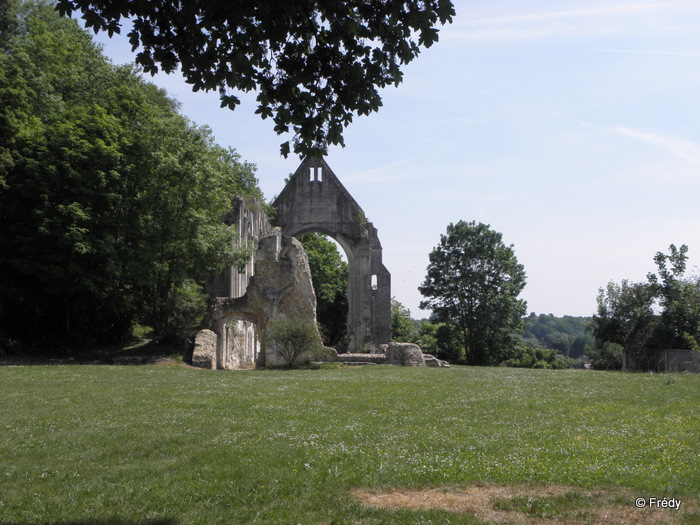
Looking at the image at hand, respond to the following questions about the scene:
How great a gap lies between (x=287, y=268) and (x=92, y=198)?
7.91 meters

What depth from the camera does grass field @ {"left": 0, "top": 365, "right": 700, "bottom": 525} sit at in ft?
16.5

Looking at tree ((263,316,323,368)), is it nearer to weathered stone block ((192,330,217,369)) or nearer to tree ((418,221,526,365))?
weathered stone block ((192,330,217,369))

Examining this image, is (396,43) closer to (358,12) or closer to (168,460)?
(358,12)

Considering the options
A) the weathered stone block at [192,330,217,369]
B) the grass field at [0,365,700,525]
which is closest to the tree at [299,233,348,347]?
the weathered stone block at [192,330,217,369]

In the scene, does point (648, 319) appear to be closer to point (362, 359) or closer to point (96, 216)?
point (362, 359)

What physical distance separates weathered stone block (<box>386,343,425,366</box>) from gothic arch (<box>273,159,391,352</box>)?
1198cm

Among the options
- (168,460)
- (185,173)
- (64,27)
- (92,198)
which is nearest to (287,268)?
(185,173)

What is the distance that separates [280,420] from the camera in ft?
29.8

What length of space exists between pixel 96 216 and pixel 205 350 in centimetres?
691

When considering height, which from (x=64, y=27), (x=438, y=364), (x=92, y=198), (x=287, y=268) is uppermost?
(x=64, y=27)

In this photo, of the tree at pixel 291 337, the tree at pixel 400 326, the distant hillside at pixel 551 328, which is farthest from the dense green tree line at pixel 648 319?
the distant hillside at pixel 551 328

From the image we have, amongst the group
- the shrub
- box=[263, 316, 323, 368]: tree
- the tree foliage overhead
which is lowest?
the shrub

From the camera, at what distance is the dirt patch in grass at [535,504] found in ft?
15.5

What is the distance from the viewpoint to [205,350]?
21.9 metres
